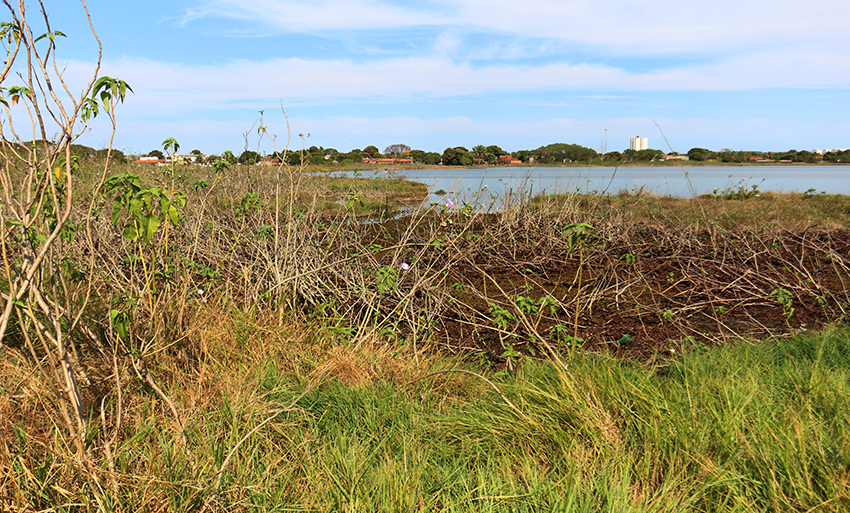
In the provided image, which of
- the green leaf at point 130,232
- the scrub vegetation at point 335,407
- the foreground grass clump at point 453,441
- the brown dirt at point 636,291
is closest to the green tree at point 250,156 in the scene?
the scrub vegetation at point 335,407

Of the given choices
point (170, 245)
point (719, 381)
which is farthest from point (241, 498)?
point (170, 245)

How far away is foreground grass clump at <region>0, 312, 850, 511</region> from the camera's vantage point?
176 centimetres

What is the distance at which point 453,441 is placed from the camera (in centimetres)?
232

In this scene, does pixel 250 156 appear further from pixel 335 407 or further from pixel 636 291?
pixel 636 291

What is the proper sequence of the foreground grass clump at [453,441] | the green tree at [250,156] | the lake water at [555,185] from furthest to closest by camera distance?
the lake water at [555,185], the green tree at [250,156], the foreground grass clump at [453,441]

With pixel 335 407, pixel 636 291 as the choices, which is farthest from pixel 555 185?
pixel 335 407

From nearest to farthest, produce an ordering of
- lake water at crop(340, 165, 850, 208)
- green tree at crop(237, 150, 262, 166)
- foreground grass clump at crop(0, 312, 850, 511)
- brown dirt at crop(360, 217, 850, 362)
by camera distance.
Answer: foreground grass clump at crop(0, 312, 850, 511), brown dirt at crop(360, 217, 850, 362), green tree at crop(237, 150, 262, 166), lake water at crop(340, 165, 850, 208)

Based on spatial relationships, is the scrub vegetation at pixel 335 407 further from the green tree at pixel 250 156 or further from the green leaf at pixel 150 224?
the green tree at pixel 250 156

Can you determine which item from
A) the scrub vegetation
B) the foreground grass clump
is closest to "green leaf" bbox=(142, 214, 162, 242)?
the scrub vegetation

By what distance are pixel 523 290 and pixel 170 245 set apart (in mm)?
3087

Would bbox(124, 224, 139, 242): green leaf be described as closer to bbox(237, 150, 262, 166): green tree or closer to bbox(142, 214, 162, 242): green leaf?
bbox(142, 214, 162, 242): green leaf

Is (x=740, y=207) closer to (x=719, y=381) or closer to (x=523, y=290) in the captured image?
(x=523, y=290)

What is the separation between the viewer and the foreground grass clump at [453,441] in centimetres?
176

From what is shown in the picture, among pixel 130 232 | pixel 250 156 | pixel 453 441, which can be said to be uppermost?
pixel 250 156
